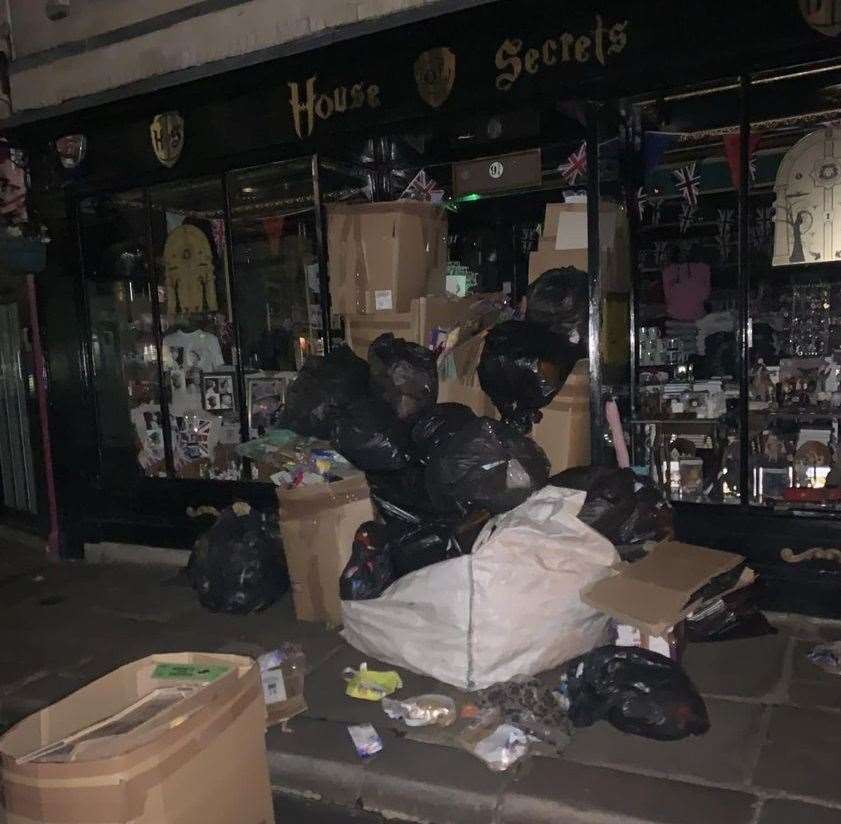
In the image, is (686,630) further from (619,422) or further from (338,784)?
(338,784)

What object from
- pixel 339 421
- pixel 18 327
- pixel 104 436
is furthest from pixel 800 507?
pixel 18 327

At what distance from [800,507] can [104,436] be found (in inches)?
218

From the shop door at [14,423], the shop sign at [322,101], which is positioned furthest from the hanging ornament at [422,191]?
the shop door at [14,423]

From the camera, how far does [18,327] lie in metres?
7.68

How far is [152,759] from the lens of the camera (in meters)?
2.12

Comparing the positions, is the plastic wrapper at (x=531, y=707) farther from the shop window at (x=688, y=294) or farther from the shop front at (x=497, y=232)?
the shop window at (x=688, y=294)

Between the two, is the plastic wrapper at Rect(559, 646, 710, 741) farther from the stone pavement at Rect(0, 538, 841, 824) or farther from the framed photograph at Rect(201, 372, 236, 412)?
the framed photograph at Rect(201, 372, 236, 412)

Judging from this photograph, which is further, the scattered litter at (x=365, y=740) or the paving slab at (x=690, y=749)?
the scattered litter at (x=365, y=740)

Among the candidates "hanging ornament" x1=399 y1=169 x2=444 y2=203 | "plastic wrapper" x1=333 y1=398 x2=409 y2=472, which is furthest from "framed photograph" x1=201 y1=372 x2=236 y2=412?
"hanging ornament" x1=399 y1=169 x2=444 y2=203

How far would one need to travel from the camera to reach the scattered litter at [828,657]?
3793 mm

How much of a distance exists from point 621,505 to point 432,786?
1.89 meters

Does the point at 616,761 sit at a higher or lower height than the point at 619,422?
lower

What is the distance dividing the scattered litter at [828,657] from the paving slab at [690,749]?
0.60 metres

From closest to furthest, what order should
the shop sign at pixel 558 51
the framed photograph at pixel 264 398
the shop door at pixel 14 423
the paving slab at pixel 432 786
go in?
the paving slab at pixel 432 786, the shop sign at pixel 558 51, the framed photograph at pixel 264 398, the shop door at pixel 14 423
